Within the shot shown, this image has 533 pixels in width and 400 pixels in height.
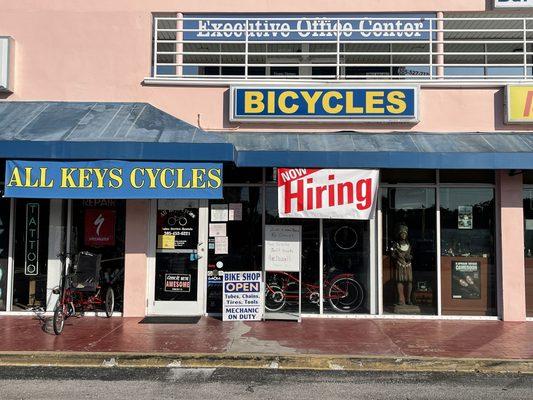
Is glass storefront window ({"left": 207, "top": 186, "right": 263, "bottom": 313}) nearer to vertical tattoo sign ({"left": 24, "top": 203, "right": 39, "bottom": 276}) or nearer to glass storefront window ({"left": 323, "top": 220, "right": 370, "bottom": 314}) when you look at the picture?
glass storefront window ({"left": 323, "top": 220, "right": 370, "bottom": 314})

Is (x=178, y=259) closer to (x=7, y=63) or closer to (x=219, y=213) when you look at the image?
(x=219, y=213)

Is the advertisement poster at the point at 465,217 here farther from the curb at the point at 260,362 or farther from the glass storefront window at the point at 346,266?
the curb at the point at 260,362

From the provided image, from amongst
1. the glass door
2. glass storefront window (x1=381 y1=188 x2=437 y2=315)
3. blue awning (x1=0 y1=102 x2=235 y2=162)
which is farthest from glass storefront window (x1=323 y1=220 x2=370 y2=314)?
blue awning (x1=0 y1=102 x2=235 y2=162)

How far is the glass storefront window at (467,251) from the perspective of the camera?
10.3 metres

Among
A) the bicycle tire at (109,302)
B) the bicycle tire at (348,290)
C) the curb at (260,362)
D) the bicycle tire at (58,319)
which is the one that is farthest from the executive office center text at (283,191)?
the curb at (260,362)

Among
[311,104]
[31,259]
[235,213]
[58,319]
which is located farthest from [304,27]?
[58,319]

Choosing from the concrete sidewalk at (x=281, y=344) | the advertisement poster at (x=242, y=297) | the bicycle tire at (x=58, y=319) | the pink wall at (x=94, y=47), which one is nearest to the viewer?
the concrete sidewalk at (x=281, y=344)

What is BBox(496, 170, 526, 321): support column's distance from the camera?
10.0 meters

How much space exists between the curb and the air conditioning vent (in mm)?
5587

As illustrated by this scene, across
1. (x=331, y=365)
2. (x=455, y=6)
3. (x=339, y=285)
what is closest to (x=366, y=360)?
(x=331, y=365)

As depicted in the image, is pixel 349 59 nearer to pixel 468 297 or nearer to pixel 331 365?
pixel 468 297

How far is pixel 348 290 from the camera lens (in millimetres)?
10367

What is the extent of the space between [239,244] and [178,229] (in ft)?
4.02

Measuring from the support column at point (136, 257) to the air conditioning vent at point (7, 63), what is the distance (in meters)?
3.37
